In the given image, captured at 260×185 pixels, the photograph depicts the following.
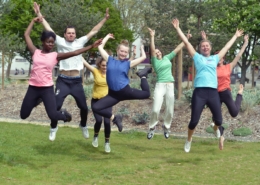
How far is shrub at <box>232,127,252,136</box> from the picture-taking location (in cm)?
1673

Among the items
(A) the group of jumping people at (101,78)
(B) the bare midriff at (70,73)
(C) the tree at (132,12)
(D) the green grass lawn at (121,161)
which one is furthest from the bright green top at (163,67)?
(C) the tree at (132,12)

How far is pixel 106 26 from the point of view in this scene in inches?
2048

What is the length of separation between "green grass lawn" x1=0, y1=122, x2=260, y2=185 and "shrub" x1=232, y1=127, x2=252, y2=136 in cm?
174

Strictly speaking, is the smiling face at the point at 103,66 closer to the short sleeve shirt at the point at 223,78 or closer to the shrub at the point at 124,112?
the short sleeve shirt at the point at 223,78

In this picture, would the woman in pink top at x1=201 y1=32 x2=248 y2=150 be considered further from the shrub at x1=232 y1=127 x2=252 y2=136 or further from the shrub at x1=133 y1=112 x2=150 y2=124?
the shrub at x1=133 y1=112 x2=150 y2=124

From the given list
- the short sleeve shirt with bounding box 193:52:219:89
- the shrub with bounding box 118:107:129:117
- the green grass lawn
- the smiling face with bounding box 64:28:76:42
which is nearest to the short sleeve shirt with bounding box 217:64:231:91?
the short sleeve shirt with bounding box 193:52:219:89

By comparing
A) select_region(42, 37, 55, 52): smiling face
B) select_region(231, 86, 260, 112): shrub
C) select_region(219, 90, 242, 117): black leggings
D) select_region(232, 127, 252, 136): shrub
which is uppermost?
select_region(42, 37, 55, 52): smiling face

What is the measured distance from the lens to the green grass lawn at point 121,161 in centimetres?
918

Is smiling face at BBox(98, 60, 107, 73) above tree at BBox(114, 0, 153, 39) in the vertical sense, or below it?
below

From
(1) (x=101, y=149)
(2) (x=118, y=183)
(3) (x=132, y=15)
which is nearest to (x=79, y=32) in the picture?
(1) (x=101, y=149)

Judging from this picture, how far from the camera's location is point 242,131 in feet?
55.4

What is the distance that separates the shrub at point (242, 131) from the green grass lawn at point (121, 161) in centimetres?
174

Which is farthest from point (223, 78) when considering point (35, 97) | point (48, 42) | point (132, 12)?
point (132, 12)

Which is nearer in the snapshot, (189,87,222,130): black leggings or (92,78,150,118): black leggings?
(92,78,150,118): black leggings
